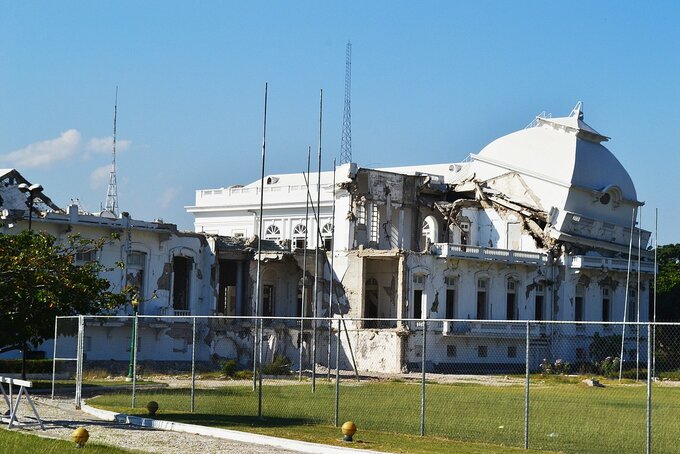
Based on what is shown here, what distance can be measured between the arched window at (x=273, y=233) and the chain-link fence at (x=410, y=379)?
14144mm

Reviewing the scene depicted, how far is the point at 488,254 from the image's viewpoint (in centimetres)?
6375

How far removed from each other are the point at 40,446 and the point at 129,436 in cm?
278

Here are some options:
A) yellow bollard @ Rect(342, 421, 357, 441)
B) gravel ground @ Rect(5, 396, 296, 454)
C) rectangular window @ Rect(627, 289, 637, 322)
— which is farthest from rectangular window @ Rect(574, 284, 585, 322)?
yellow bollard @ Rect(342, 421, 357, 441)

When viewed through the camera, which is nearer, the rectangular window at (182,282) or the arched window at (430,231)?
the rectangular window at (182,282)

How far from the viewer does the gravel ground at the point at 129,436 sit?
67.9 ft

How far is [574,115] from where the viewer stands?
7406 centimetres

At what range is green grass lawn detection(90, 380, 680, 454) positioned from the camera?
77.3 ft

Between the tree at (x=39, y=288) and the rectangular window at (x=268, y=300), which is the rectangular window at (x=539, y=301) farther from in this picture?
the tree at (x=39, y=288)

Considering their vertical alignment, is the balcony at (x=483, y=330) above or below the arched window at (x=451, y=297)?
below

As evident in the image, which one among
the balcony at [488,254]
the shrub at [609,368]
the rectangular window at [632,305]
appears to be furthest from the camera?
the rectangular window at [632,305]

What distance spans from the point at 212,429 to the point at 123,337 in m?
31.5

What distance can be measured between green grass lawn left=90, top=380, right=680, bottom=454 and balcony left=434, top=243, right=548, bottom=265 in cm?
2165

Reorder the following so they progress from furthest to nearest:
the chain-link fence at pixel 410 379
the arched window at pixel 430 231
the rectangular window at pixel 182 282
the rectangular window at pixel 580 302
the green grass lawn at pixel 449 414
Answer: the rectangular window at pixel 580 302 < the arched window at pixel 430 231 < the rectangular window at pixel 182 282 < the chain-link fence at pixel 410 379 < the green grass lawn at pixel 449 414

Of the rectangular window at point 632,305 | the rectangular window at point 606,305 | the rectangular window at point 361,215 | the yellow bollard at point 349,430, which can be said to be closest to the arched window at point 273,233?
the rectangular window at point 361,215
